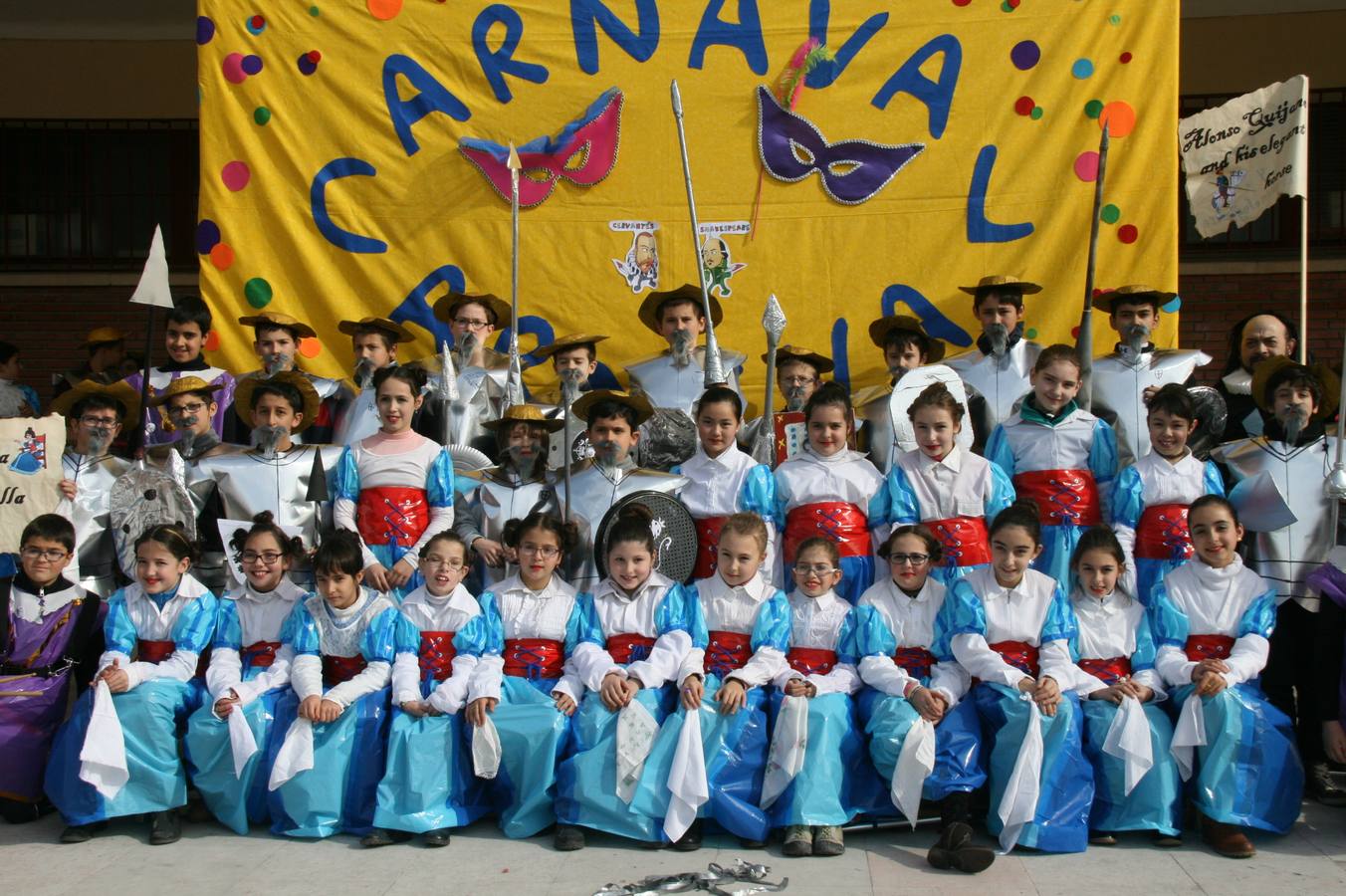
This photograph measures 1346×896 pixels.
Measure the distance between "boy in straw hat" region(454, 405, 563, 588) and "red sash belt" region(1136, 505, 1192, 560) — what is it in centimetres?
222

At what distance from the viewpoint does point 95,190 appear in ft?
30.3

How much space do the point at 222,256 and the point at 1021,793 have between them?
5209mm

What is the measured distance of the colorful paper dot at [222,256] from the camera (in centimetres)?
737

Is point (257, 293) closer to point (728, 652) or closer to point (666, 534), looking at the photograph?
point (666, 534)

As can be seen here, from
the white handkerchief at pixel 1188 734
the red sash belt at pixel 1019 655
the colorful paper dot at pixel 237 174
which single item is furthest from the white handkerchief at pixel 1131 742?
the colorful paper dot at pixel 237 174

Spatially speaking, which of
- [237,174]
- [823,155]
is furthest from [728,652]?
[237,174]

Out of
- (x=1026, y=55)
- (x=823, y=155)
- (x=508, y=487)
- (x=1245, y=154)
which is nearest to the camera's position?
(x=508, y=487)

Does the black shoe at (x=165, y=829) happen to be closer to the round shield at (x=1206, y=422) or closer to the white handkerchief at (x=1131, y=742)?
the white handkerchief at (x=1131, y=742)

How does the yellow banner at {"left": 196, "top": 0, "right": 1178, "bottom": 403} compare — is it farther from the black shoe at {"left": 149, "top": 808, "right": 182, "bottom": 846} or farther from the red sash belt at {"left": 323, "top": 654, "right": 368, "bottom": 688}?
the black shoe at {"left": 149, "top": 808, "right": 182, "bottom": 846}

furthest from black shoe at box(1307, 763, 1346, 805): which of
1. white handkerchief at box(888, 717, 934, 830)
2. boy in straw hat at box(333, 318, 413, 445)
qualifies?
boy in straw hat at box(333, 318, 413, 445)

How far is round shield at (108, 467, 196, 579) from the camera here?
531 cm

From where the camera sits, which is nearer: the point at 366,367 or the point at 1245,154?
the point at 1245,154

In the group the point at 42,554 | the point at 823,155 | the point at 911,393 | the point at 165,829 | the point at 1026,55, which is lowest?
the point at 165,829

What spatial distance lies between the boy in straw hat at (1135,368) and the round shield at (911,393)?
25.2 inches
